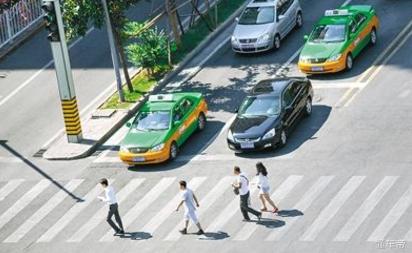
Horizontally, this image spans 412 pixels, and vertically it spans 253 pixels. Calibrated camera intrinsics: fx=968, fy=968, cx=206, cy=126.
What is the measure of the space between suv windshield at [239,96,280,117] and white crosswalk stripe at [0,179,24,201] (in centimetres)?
794

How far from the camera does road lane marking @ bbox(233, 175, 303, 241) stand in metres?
26.9

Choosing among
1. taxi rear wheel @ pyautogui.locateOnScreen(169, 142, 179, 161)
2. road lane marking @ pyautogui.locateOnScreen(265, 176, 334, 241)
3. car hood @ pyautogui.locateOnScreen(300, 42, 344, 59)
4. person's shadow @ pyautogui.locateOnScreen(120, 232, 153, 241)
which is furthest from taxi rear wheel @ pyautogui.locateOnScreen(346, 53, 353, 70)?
person's shadow @ pyautogui.locateOnScreen(120, 232, 153, 241)

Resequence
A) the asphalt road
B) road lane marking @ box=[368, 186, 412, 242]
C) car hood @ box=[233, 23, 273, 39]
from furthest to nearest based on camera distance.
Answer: car hood @ box=[233, 23, 273, 39], the asphalt road, road lane marking @ box=[368, 186, 412, 242]

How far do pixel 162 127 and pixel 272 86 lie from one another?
4207 mm

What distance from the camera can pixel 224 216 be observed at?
2820 centimetres

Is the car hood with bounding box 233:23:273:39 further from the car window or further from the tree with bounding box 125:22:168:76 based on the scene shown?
the car window

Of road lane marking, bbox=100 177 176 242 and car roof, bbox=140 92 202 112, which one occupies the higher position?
car roof, bbox=140 92 202 112

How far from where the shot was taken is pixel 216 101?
121 ft

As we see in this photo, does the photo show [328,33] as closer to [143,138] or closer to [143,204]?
[143,138]

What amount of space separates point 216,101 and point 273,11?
6109 millimetres

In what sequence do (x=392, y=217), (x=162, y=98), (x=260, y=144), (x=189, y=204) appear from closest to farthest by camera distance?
(x=392, y=217)
(x=189, y=204)
(x=260, y=144)
(x=162, y=98)

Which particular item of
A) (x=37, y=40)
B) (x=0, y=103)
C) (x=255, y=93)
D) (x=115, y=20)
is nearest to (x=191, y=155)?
(x=255, y=93)

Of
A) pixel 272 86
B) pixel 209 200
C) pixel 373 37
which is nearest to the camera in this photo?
pixel 209 200

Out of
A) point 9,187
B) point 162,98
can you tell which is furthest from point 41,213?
point 162,98
